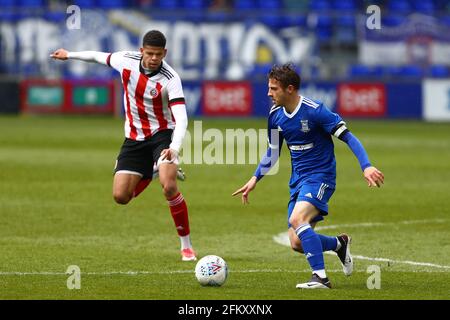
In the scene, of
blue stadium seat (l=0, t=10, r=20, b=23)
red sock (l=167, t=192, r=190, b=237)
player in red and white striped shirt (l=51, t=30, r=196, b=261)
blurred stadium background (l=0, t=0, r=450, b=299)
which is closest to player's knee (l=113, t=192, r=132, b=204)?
player in red and white striped shirt (l=51, t=30, r=196, b=261)

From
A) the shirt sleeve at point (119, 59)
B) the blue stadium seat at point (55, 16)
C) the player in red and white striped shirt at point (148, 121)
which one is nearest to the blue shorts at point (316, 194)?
the player in red and white striped shirt at point (148, 121)

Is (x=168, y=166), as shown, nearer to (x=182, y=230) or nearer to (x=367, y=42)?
(x=182, y=230)

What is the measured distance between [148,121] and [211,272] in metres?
2.52

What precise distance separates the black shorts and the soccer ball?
7.27ft

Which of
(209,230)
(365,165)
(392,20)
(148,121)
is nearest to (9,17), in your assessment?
(392,20)

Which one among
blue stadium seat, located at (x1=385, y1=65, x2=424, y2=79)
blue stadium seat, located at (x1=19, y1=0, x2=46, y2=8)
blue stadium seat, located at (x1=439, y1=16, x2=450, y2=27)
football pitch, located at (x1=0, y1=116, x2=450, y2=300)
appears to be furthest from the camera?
blue stadium seat, located at (x1=19, y1=0, x2=46, y2=8)

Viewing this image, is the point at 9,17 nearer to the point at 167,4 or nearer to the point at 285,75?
the point at 167,4

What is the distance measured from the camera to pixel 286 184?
59.4 ft

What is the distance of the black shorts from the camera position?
35.7ft

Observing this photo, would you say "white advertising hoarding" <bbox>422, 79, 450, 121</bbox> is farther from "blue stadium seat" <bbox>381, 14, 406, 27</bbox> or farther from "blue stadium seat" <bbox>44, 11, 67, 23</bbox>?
"blue stadium seat" <bbox>44, 11, 67, 23</bbox>

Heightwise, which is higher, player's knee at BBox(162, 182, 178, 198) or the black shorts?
the black shorts

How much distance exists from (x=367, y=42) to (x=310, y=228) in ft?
82.0

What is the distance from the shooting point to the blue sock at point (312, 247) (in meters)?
8.74

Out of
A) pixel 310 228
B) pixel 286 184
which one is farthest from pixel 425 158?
pixel 310 228
